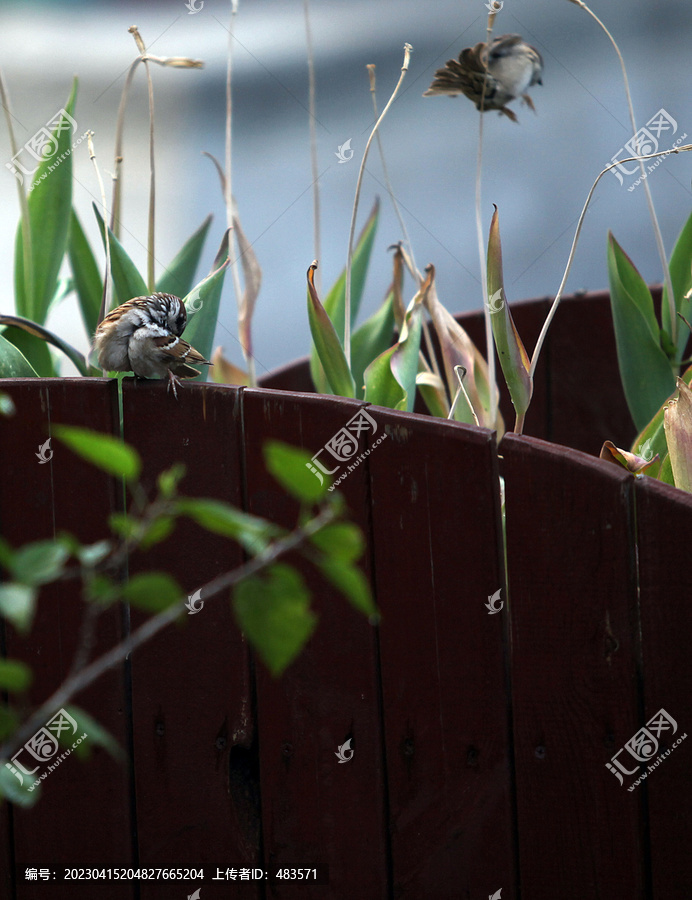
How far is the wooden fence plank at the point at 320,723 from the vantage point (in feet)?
3.12

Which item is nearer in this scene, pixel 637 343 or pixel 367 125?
pixel 637 343

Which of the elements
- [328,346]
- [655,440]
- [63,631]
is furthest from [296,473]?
[655,440]

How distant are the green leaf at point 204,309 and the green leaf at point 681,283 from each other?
0.73 m

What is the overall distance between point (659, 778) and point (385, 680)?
31cm

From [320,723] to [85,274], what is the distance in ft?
A: 3.05

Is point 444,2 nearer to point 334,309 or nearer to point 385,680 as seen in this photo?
point 334,309

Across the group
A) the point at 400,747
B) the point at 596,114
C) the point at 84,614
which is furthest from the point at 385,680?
the point at 596,114

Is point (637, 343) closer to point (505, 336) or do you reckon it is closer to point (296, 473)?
point (505, 336)

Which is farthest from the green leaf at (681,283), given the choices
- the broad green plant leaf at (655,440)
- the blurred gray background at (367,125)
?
the blurred gray background at (367,125)

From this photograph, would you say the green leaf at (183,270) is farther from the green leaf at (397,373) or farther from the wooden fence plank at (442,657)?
the wooden fence plank at (442,657)

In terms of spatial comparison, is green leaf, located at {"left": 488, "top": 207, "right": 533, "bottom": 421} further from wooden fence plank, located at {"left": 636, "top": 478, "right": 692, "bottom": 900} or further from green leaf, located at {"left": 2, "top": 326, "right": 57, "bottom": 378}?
green leaf, located at {"left": 2, "top": 326, "right": 57, "bottom": 378}

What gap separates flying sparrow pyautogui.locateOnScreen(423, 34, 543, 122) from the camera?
1265 mm

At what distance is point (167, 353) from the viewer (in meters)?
1.01

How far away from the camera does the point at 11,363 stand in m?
1.14
